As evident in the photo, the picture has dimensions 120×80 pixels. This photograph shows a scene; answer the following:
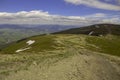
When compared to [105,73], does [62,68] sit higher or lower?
higher

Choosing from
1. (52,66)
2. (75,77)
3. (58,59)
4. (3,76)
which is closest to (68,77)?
(75,77)

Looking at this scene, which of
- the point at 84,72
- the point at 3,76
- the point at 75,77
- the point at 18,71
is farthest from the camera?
the point at 84,72

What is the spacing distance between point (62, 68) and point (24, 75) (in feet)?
23.1

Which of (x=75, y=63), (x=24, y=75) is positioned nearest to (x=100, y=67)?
(x=75, y=63)

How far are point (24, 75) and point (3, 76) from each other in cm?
297

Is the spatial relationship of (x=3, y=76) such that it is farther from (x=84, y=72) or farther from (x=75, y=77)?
(x=84, y=72)

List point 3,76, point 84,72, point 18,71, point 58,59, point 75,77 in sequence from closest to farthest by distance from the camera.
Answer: point 3,76 → point 18,71 → point 75,77 → point 84,72 → point 58,59

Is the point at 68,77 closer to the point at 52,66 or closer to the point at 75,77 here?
the point at 75,77

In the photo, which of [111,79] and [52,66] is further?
[111,79]

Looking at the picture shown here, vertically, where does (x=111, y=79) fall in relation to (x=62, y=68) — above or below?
below

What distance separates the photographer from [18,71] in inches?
1230

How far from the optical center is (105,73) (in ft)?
130

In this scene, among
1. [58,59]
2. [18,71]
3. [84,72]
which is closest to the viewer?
[18,71]

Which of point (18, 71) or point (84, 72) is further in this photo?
point (84, 72)
